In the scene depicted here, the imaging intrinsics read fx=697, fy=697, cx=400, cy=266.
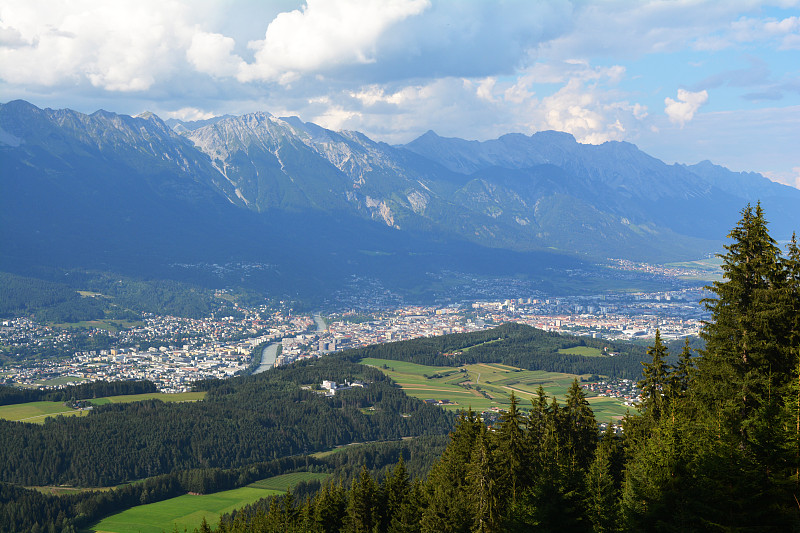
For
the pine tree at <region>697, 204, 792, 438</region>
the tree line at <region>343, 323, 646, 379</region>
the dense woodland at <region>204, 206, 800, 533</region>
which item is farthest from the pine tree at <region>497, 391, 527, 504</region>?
the tree line at <region>343, 323, 646, 379</region>

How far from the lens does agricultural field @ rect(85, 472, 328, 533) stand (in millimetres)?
77938

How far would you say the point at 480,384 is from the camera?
146 metres

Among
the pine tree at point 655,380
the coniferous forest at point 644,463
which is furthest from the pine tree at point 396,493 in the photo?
the pine tree at point 655,380

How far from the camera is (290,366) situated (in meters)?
167

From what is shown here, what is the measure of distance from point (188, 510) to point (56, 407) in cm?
5787

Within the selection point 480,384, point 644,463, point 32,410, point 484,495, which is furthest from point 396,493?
point 32,410

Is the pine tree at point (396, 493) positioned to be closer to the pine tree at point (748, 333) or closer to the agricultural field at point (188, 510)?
the pine tree at point (748, 333)

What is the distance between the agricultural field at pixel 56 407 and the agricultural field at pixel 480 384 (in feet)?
148

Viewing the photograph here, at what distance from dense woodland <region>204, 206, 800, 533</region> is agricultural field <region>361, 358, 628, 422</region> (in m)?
70.8

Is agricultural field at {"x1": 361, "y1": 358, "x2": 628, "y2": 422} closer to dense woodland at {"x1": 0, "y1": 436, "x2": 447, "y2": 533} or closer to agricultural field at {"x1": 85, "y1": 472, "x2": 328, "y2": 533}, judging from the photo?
dense woodland at {"x1": 0, "y1": 436, "x2": 447, "y2": 533}

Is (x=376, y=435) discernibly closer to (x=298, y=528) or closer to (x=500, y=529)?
(x=298, y=528)

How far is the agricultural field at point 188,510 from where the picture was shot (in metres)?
77.9

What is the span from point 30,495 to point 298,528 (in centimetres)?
5660

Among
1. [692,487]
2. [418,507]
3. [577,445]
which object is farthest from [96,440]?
[692,487]
